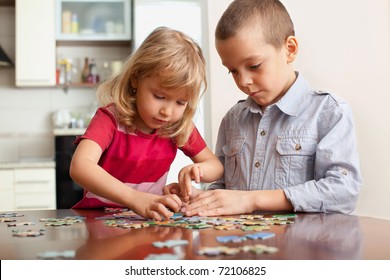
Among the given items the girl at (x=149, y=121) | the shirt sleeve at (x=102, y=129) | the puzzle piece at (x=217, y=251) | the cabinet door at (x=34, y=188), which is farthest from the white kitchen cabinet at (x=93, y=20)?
the puzzle piece at (x=217, y=251)

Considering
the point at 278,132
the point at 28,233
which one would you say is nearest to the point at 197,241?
the point at 28,233

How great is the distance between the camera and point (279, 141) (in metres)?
1.42

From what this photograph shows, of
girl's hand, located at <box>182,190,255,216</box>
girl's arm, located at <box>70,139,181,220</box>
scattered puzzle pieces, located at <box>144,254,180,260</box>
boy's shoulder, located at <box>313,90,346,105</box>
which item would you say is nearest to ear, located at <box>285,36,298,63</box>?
boy's shoulder, located at <box>313,90,346,105</box>

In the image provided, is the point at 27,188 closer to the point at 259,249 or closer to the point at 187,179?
the point at 187,179

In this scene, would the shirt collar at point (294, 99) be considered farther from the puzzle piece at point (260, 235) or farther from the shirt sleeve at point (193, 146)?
the puzzle piece at point (260, 235)

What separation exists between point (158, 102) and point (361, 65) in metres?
0.74

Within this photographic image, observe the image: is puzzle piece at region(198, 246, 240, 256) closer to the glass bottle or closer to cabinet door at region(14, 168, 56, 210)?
cabinet door at region(14, 168, 56, 210)

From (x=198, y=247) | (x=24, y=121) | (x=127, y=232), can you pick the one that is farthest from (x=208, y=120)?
(x=24, y=121)

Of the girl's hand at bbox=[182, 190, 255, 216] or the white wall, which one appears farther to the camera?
the white wall

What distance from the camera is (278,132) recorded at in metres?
1.43

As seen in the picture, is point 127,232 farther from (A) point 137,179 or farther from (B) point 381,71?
(B) point 381,71

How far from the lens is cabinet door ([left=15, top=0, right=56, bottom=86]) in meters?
4.41
